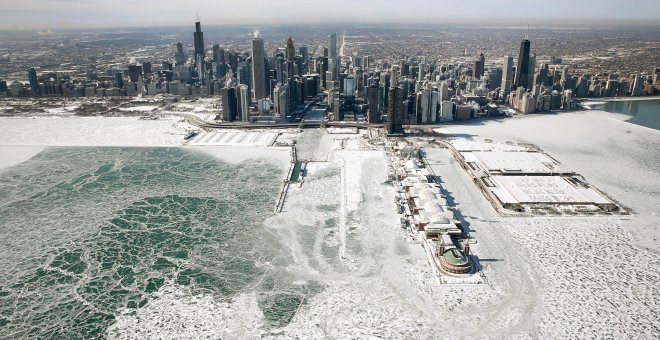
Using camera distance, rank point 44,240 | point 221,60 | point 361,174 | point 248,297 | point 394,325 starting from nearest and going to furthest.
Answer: point 394,325 → point 248,297 → point 44,240 → point 361,174 → point 221,60

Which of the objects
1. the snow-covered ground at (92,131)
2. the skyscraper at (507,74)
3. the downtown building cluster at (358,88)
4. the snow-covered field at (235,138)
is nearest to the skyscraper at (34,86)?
the downtown building cluster at (358,88)

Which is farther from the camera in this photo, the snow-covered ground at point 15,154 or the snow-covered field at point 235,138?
the snow-covered field at point 235,138

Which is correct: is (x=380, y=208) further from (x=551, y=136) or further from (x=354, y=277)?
(x=551, y=136)

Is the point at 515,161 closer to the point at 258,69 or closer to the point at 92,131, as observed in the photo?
the point at 258,69

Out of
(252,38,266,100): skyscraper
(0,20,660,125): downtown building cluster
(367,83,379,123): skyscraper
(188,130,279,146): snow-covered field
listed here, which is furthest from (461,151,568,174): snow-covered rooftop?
(252,38,266,100): skyscraper

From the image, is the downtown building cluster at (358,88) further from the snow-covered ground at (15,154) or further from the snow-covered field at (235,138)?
the snow-covered ground at (15,154)

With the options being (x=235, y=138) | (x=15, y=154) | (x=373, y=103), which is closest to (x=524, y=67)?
(x=373, y=103)

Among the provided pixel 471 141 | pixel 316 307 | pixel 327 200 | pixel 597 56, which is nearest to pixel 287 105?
pixel 471 141
